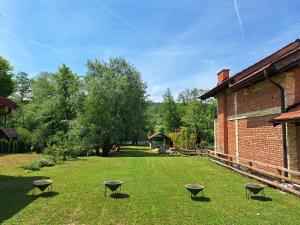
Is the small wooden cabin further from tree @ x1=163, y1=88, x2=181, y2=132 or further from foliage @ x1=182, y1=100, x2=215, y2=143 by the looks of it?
tree @ x1=163, y1=88, x2=181, y2=132

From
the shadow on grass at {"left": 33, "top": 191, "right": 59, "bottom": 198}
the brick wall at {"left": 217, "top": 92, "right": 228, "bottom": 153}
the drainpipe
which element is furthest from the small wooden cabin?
the drainpipe

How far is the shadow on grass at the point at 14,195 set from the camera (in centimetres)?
771

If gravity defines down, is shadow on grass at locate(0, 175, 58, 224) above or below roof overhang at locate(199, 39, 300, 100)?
below

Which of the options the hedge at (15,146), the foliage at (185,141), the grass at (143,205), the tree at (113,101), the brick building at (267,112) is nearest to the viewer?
the grass at (143,205)

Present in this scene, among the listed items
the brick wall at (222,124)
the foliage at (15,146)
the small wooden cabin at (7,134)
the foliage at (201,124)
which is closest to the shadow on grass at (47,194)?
the brick wall at (222,124)

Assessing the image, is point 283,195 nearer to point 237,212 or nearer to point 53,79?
point 237,212

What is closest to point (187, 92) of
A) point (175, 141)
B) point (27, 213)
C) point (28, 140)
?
point (175, 141)

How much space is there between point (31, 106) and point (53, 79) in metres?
4.76

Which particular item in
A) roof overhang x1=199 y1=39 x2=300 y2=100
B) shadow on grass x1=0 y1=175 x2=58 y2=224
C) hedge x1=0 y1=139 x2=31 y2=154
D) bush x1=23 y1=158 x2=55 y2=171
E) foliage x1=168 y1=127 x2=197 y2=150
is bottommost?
shadow on grass x1=0 y1=175 x2=58 y2=224

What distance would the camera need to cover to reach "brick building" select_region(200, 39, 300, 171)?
10.5 m

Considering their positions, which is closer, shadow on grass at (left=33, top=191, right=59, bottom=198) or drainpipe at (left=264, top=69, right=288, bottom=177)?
shadow on grass at (left=33, top=191, right=59, bottom=198)

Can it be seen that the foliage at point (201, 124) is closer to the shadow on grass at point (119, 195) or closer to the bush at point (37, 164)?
the bush at point (37, 164)

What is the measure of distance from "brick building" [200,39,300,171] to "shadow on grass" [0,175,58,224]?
8806 millimetres

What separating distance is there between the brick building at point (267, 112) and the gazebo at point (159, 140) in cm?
3593
